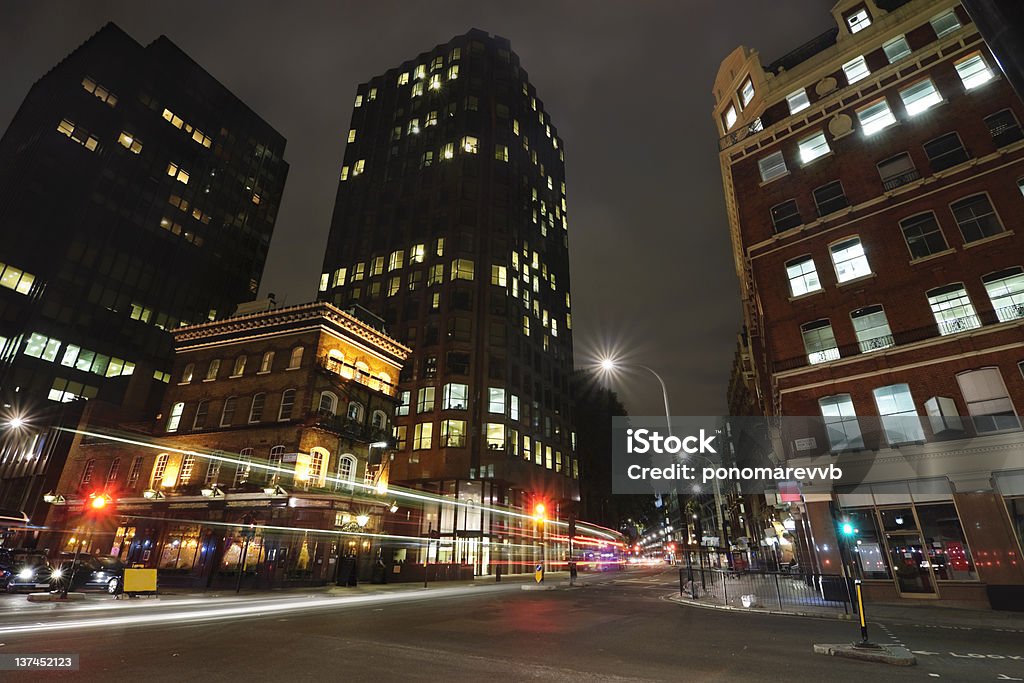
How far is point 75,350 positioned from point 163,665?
224ft

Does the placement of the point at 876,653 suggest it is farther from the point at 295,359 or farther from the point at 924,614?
the point at 295,359

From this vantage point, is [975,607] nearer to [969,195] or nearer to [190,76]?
[969,195]

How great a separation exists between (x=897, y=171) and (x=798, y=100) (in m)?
7.74

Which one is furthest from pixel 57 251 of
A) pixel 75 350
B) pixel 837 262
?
pixel 837 262

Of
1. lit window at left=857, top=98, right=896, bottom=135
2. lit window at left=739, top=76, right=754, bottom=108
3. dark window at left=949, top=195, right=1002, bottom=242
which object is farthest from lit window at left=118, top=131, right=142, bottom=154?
dark window at left=949, top=195, right=1002, bottom=242

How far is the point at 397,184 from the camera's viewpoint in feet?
219

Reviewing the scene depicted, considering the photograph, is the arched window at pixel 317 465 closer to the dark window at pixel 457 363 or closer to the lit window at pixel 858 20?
the dark window at pixel 457 363

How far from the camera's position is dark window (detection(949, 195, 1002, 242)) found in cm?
2106

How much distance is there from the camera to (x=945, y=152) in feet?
76.0

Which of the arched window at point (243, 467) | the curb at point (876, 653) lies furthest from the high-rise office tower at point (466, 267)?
the curb at point (876, 653)

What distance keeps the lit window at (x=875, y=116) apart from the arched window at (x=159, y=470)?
159 ft

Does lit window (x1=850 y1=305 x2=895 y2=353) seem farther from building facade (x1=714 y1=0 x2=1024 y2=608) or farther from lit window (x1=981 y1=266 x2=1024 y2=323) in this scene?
lit window (x1=981 y1=266 x2=1024 y2=323)

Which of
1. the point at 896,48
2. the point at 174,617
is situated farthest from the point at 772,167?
the point at 174,617

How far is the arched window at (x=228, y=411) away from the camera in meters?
35.2
